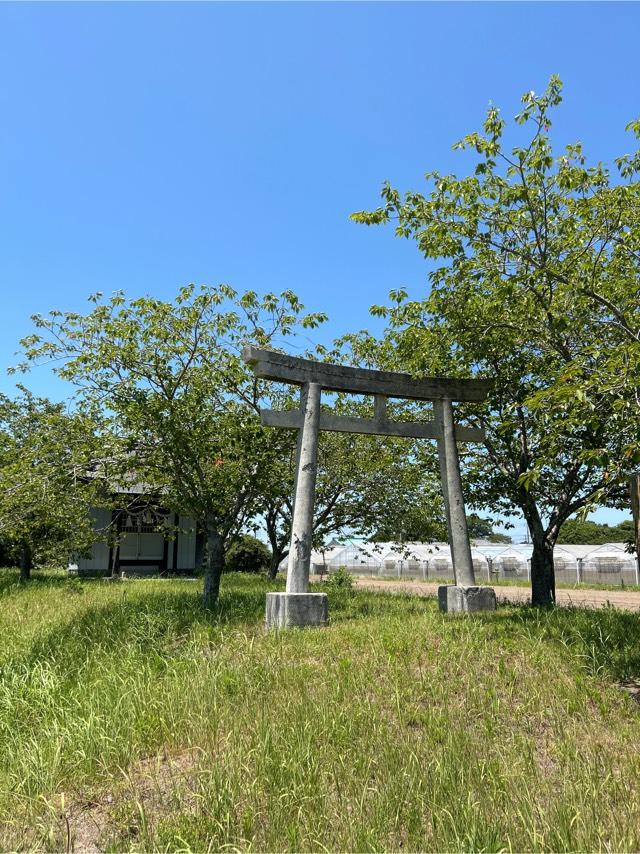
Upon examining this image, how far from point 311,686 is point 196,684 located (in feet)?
3.18

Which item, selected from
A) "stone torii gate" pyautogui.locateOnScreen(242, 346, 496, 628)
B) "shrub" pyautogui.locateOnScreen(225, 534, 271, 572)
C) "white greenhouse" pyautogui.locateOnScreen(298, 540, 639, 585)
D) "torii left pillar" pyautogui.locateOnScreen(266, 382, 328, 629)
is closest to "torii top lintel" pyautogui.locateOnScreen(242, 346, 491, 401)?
"stone torii gate" pyautogui.locateOnScreen(242, 346, 496, 628)

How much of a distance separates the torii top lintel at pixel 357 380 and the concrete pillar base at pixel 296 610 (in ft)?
9.62

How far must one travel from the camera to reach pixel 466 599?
8.23m

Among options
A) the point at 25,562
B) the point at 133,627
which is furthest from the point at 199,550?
the point at 133,627

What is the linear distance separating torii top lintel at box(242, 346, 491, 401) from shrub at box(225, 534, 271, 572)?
61.3ft

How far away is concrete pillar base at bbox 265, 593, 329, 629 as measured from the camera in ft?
23.8

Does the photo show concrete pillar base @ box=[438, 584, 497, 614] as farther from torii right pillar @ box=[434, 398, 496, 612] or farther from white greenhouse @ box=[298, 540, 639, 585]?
white greenhouse @ box=[298, 540, 639, 585]

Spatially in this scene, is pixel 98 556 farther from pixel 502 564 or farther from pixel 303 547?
pixel 502 564

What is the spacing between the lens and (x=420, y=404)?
1190cm

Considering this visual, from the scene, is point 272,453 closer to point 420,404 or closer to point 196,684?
point 420,404

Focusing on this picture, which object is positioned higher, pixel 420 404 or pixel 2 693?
pixel 420 404

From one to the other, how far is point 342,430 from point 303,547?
1850mm

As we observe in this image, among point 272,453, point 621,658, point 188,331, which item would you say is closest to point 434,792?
point 621,658

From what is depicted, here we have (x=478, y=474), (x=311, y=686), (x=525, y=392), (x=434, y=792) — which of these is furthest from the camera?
(x=478, y=474)
